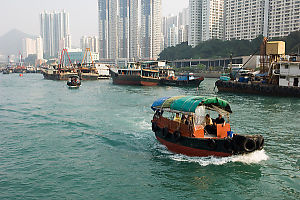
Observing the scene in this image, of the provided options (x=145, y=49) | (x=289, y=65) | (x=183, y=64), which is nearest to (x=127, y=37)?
(x=145, y=49)

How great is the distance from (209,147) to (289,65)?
25.6m

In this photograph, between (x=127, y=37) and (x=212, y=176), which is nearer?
(x=212, y=176)

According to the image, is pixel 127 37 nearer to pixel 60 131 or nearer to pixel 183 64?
pixel 183 64

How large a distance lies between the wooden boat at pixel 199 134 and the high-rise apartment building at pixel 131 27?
488 ft

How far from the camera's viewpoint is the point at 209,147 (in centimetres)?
1084

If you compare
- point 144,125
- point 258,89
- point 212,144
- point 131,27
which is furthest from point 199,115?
point 131,27

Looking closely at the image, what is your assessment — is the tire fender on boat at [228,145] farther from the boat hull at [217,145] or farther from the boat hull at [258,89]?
the boat hull at [258,89]

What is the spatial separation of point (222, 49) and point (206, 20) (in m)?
28.9

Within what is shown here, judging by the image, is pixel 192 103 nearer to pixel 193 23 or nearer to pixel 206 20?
pixel 206 20

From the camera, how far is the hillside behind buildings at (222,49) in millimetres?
78031

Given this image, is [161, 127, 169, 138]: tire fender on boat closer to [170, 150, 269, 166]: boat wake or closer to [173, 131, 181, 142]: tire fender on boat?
[173, 131, 181, 142]: tire fender on boat

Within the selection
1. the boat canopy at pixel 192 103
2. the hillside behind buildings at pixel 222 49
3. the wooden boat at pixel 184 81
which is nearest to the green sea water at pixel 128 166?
the boat canopy at pixel 192 103

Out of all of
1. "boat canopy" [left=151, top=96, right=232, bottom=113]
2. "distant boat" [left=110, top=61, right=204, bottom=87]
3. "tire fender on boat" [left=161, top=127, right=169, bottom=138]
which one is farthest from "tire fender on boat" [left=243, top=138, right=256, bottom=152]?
"distant boat" [left=110, top=61, right=204, bottom=87]

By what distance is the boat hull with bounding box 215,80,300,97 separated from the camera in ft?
103
